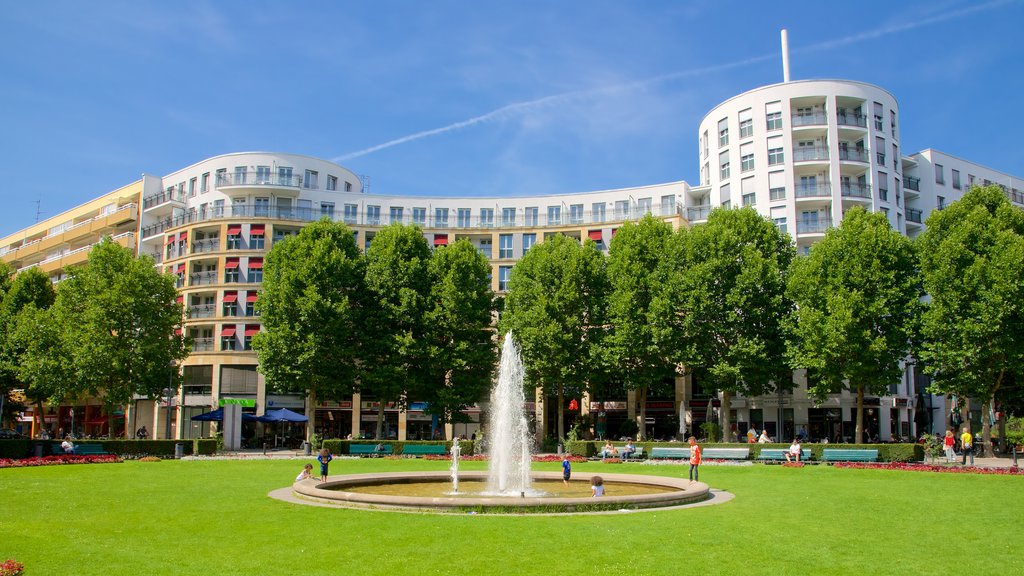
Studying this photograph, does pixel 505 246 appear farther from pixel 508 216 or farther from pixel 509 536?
pixel 509 536

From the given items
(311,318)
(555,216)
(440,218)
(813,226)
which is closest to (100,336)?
(311,318)

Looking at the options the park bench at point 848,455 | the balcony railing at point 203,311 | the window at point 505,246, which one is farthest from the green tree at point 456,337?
the park bench at point 848,455

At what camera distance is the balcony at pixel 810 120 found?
6538 cm

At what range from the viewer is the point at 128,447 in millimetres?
43625

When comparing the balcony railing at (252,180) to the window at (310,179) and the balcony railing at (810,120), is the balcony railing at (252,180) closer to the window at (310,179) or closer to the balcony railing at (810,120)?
A: the window at (310,179)

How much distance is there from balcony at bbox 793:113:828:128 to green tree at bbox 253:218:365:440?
37.0 metres

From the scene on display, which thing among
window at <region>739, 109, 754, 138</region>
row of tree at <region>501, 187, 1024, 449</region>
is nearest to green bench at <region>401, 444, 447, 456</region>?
row of tree at <region>501, 187, 1024, 449</region>

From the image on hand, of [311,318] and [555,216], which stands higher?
[555,216]

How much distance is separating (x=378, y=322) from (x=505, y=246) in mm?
20366

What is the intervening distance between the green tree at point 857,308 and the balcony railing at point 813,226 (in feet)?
52.2

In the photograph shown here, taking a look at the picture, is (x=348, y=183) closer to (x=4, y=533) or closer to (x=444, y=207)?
(x=444, y=207)

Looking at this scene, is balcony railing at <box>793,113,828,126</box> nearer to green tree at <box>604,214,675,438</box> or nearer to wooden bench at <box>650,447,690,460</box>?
green tree at <box>604,214,675,438</box>

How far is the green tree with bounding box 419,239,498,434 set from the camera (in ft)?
180

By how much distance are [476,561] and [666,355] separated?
3915cm
